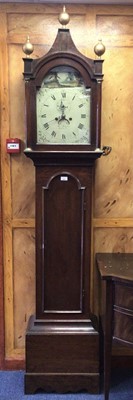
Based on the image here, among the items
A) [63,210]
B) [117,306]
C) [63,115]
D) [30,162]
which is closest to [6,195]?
[30,162]

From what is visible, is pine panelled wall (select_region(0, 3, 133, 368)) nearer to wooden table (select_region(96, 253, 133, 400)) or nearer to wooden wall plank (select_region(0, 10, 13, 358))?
wooden wall plank (select_region(0, 10, 13, 358))

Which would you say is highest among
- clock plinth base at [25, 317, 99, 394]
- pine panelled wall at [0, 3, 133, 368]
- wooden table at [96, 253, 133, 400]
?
pine panelled wall at [0, 3, 133, 368]

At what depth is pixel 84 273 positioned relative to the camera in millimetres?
2145

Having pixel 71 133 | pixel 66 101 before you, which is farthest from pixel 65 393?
pixel 66 101

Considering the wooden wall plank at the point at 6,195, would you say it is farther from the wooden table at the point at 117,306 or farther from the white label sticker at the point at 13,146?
the wooden table at the point at 117,306

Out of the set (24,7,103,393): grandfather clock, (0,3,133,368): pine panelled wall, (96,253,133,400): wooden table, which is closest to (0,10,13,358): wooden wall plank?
(0,3,133,368): pine panelled wall

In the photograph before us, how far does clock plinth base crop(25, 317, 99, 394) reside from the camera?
7.05ft

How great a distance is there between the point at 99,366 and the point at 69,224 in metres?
0.85

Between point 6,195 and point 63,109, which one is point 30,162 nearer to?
point 6,195

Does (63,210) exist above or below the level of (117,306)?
above

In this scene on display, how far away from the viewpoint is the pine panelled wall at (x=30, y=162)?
2.19m

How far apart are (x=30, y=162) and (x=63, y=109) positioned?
0.42 meters

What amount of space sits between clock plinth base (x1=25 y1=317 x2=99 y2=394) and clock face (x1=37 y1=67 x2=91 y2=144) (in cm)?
104

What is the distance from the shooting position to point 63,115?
203 cm
